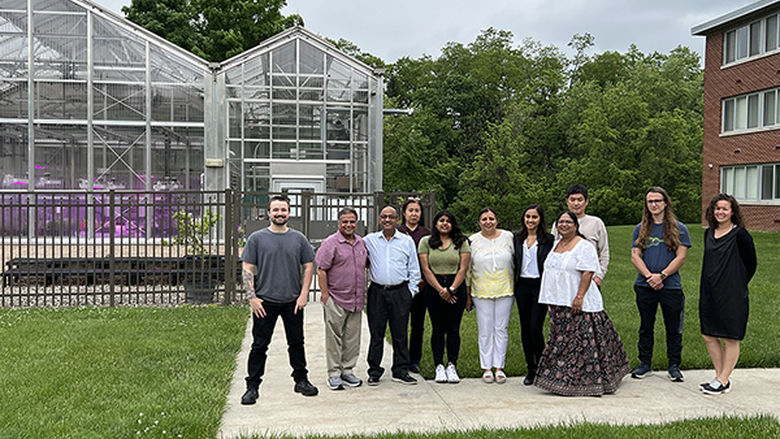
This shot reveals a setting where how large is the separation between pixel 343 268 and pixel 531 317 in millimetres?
1873

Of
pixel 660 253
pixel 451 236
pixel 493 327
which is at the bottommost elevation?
pixel 493 327

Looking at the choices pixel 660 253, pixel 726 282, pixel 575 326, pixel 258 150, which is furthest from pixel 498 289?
pixel 258 150

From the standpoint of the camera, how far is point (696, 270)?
1666 centimetres

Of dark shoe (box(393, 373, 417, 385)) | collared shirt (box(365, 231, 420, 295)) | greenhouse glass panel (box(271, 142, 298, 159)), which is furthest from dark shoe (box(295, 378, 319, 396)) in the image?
greenhouse glass panel (box(271, 142, 298, 159))

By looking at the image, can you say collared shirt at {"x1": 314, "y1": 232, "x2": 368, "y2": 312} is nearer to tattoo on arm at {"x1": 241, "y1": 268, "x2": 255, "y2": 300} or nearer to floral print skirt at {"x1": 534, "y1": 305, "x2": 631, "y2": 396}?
tattoo on arm at {"x1": 241, "y1": 268, "x2": 255, "y2": 300}

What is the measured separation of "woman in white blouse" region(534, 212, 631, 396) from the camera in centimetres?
624

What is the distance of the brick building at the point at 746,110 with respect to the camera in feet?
Result: 82.5

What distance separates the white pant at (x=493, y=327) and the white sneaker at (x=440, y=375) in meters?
0.40

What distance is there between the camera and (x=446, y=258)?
674 centimetres

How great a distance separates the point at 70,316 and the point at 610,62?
5004 cm

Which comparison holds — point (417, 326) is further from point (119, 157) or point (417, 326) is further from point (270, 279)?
point (119, 157)

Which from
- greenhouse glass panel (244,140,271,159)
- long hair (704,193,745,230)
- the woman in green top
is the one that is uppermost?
greenhouse glass panel (244,140,271,159)

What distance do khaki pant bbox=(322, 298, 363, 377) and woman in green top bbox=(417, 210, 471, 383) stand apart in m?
0.79

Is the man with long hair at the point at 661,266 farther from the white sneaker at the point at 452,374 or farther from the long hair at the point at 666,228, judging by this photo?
the white sneaker at the point at 452,374
